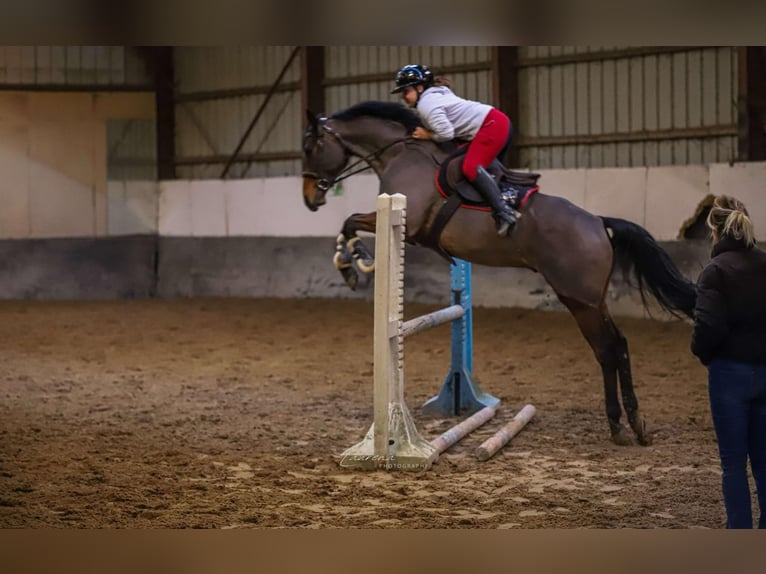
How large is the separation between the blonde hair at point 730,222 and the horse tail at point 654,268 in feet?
6.01

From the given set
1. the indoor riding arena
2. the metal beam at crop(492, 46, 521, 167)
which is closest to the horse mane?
the indoor riding arena

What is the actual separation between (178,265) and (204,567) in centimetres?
1121

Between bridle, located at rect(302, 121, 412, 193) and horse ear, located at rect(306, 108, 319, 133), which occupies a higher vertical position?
horse ear, located at rect(306, 108, 319, 133)

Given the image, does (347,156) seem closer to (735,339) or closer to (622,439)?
(622,439)

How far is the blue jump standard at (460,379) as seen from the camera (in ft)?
20.4

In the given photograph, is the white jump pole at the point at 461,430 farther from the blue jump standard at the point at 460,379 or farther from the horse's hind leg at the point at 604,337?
the horse's hind leg at the point at 604,337

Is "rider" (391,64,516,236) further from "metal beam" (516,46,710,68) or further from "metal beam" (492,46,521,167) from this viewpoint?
"metal beam" (492,46,521,167)

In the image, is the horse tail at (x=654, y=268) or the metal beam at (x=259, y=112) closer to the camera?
the horse tail at (x=654, y=268)

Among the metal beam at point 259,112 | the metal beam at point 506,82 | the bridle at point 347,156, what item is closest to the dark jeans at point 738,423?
the bridle at point 347,156

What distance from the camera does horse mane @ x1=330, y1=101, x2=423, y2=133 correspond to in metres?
6.00

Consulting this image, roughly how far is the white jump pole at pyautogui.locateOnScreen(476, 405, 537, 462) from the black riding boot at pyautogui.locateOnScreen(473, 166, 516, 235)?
1.02m

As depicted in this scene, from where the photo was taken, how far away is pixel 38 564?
277cm

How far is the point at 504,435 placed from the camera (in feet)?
17.1

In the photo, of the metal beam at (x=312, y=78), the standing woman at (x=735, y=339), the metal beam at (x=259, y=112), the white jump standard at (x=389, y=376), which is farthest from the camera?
the metal beam at (x=259, y=112)
